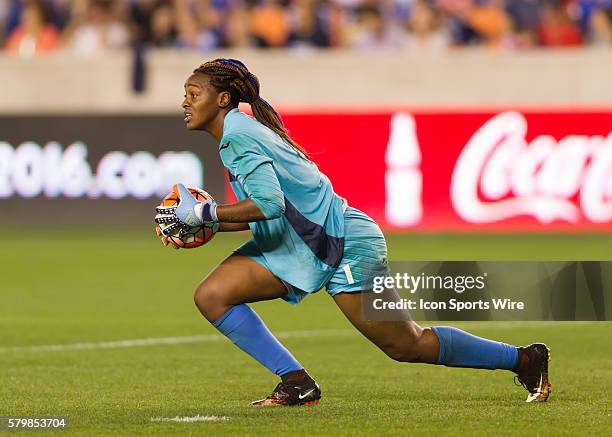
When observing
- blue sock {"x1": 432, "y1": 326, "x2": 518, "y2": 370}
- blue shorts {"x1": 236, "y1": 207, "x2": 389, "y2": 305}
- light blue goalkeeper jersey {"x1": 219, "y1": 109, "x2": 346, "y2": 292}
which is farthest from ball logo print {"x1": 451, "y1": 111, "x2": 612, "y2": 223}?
light blue goalkeeper jersey {"x1": 219, "y1": 109, "x2": 346, "y2": 292}

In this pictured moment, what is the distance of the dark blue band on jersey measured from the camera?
725 centimetres

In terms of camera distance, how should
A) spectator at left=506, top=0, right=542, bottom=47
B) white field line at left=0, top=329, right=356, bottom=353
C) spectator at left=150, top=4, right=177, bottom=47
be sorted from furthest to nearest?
spectator at left=506, top=0, right=542, bottom=47
spectator at left=150, top=4, right=177, bottom=47
white field line at left=0, top=329, right=356, bottom=353

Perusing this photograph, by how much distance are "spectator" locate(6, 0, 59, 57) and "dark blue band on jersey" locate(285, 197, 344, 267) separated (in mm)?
13483

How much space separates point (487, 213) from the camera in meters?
17.7

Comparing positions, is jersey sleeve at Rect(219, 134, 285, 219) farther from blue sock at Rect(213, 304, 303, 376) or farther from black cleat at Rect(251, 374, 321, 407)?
black cleat at Rect(251, 374, 321, 407)

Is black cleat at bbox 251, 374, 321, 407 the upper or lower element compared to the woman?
lower

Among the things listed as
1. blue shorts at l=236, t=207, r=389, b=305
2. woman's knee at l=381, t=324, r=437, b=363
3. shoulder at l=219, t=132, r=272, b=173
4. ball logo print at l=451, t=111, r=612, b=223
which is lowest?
woman's knee at l=381, t=324, r=437, b=363

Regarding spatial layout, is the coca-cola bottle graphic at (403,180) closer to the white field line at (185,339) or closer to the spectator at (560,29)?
the spectator at (560,29)

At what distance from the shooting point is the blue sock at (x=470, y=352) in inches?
289

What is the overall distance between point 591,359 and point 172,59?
37.0 feet

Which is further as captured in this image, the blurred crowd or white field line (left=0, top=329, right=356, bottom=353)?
the blurred crowd

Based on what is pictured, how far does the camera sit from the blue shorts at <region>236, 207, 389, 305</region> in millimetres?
7223

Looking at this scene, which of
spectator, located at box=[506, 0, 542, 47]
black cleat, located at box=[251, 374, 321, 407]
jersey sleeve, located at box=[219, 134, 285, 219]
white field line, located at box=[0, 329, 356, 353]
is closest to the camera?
jersey sleeve, located at box=[219, 134, 285, 219]

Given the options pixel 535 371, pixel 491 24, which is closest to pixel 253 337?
pixel 535 371
